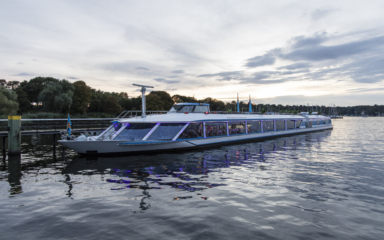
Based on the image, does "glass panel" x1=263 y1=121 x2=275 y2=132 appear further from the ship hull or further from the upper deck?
the ship hull

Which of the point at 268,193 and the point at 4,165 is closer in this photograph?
the point at 268,193

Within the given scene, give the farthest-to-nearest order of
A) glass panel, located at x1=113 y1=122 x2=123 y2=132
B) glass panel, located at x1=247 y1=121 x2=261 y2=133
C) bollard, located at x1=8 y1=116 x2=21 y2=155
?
glass panel, located at x1=247 y1=121 x2=261 y2=133 < glass panel, located at x1=113 y1=122 x2=123 y2=132 < bollard, located at x1=8 y1=116 x2=21 y2=155

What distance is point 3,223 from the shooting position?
25.1ft

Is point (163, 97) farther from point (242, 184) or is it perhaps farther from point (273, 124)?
point (242, 184)

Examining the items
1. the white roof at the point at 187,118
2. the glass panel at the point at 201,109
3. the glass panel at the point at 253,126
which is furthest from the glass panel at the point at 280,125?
the glass panel at the point at 201,109

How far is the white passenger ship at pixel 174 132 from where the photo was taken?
1867 cm

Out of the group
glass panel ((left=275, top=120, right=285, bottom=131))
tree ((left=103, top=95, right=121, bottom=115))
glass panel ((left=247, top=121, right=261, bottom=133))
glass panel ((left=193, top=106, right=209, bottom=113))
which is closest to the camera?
glass panel ((left=193, top=106, right=209, bottom=113))

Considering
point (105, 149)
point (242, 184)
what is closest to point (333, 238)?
point (242, 184)

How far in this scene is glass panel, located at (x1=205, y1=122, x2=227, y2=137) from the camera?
24922mm

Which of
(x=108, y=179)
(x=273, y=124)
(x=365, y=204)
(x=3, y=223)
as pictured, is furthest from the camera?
(x=273, y=124)

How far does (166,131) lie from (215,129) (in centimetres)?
647

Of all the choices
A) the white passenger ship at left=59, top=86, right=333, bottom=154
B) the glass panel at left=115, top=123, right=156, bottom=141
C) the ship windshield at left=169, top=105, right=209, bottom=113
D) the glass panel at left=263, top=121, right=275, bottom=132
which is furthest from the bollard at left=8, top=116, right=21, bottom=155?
the glass panel at left=263, top=121, right=275, bottom=132

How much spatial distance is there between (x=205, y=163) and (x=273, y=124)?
21402 millimetres

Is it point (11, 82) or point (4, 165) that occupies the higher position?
point (11, 82)
